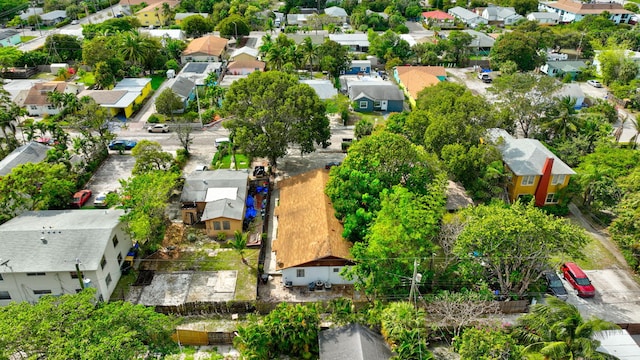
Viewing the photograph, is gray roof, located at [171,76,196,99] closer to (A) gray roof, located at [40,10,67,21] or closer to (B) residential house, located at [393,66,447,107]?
(B) residential house, located at [393,66,447,107]

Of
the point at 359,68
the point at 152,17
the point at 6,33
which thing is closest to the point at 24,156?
the point at 359,68

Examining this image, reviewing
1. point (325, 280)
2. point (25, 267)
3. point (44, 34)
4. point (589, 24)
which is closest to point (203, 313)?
point (325, 280)

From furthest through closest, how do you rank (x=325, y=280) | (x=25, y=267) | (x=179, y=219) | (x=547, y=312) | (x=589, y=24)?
1. (x=589, y=24)
2. (x=179, y=219)
3. (x=325, y=280)
4. (x=25, y=267)
5. (x=547, y=312)

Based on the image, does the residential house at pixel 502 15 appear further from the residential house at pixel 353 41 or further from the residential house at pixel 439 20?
the residential house at pixel 353 41

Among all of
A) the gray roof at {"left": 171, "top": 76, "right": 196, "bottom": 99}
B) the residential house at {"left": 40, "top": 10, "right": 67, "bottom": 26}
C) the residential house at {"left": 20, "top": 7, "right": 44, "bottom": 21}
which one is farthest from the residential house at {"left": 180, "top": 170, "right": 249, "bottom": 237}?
the residential house at {"left": 20, "top": 7, "right": 44, "bottom": 21}

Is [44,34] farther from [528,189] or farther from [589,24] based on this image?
[589,24]

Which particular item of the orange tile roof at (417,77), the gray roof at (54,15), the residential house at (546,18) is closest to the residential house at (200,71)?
the orange tile roof at (417,77)

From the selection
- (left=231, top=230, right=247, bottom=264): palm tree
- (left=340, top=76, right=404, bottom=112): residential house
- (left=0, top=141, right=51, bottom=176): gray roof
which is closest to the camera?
(left=231, top=230, right=247, bottom=264): palm tree
